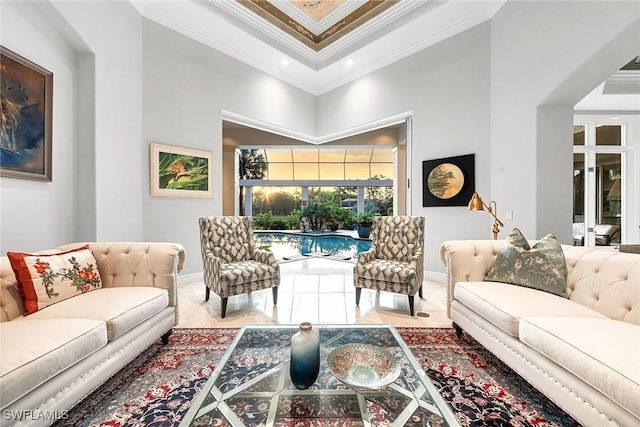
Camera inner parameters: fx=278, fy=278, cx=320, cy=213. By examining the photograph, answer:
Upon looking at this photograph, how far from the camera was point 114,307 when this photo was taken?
→ 1762mm

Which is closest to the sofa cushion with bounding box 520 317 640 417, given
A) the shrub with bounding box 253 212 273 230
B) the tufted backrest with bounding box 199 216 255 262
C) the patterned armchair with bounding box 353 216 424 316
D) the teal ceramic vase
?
the teal ceramic vase

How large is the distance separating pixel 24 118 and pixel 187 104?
1.92 metres

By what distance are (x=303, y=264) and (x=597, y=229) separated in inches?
210

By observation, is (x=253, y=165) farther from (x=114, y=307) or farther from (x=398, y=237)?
(x=114, y=307)

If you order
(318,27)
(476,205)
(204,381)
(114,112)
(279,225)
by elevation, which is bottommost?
(204,381)

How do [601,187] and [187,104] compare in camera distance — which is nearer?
[187,104]

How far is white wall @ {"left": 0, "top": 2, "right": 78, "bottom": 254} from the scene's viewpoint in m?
2.37

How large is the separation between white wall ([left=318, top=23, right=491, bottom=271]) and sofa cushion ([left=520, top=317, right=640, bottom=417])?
2526 mm

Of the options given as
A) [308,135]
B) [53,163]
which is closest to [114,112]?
[53,163]

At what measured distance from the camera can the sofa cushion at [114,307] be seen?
1.65m

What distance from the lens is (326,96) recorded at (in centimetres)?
589

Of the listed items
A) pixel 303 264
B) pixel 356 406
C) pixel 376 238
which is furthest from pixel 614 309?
pixel 303 264

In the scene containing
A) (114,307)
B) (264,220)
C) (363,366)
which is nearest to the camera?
(363,366)

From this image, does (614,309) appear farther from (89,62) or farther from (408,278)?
(89,62)
